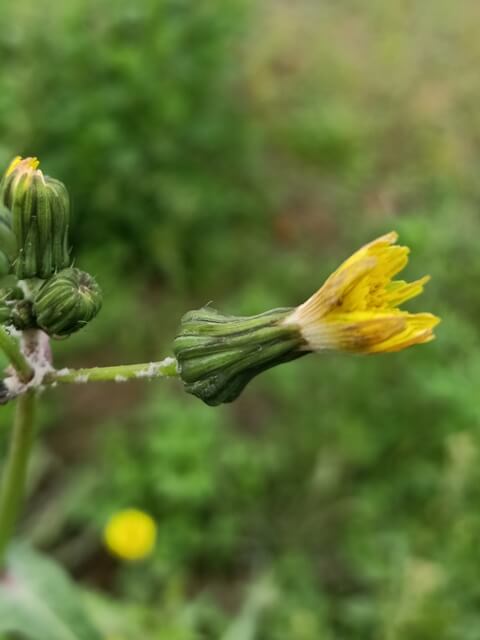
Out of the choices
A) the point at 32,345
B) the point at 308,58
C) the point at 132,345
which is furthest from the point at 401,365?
the point at 308,58

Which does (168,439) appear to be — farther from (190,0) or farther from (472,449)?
(190,0)

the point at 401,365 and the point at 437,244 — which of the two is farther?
the point at 401,365

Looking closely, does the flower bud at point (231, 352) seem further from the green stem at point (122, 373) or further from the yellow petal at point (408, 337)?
the yellow petal at point (408, 337)

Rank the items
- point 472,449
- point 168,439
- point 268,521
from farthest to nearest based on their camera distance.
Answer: point 268,521 < point 168,439 < point 472,449

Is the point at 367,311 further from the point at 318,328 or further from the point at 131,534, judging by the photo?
the point at 131,534

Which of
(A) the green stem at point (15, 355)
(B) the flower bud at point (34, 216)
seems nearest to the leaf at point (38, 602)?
(A) the green stem at point (15, 355)

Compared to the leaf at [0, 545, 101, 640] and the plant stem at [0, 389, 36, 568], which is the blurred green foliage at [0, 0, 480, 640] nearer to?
the leaf at [0, 545, 101, 640]
